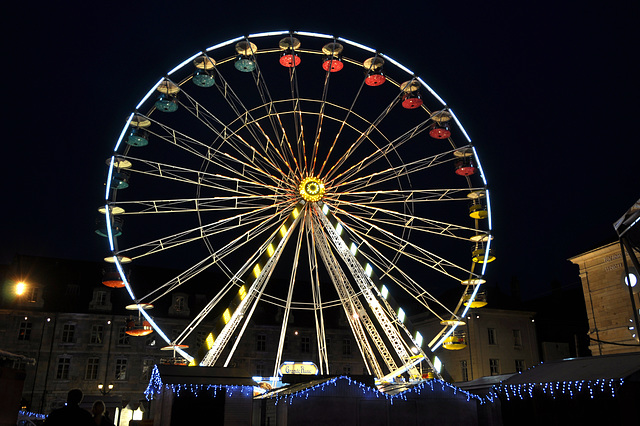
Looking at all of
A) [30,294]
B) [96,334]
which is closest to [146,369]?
[96,334]

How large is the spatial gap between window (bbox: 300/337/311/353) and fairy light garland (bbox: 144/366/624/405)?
23868mm

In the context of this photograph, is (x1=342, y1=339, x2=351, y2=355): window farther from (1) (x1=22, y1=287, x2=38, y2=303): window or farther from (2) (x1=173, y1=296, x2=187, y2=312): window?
(1) (x1=22, y1=287, x2=38, y2=303): window

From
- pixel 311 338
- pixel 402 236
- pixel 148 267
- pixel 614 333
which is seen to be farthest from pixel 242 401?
pixel 148 267

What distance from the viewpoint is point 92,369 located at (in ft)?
113

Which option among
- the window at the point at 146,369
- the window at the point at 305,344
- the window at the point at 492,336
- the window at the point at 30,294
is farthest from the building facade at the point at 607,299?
the window at the point at 30,294

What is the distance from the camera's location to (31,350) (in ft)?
110

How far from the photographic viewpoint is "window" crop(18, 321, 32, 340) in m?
33.4

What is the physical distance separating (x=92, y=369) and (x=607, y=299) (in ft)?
98.9

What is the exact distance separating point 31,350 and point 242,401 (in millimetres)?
22591

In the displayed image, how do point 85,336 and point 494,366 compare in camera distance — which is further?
point 494,366

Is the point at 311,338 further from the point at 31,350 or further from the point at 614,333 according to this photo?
the point at 614,333

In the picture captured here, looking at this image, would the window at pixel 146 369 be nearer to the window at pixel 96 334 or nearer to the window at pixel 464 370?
the window at pixel 96 334

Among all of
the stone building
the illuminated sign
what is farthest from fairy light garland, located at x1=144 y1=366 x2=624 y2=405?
the stone building

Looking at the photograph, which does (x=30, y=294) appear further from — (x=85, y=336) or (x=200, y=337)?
(x=200, y=337)
